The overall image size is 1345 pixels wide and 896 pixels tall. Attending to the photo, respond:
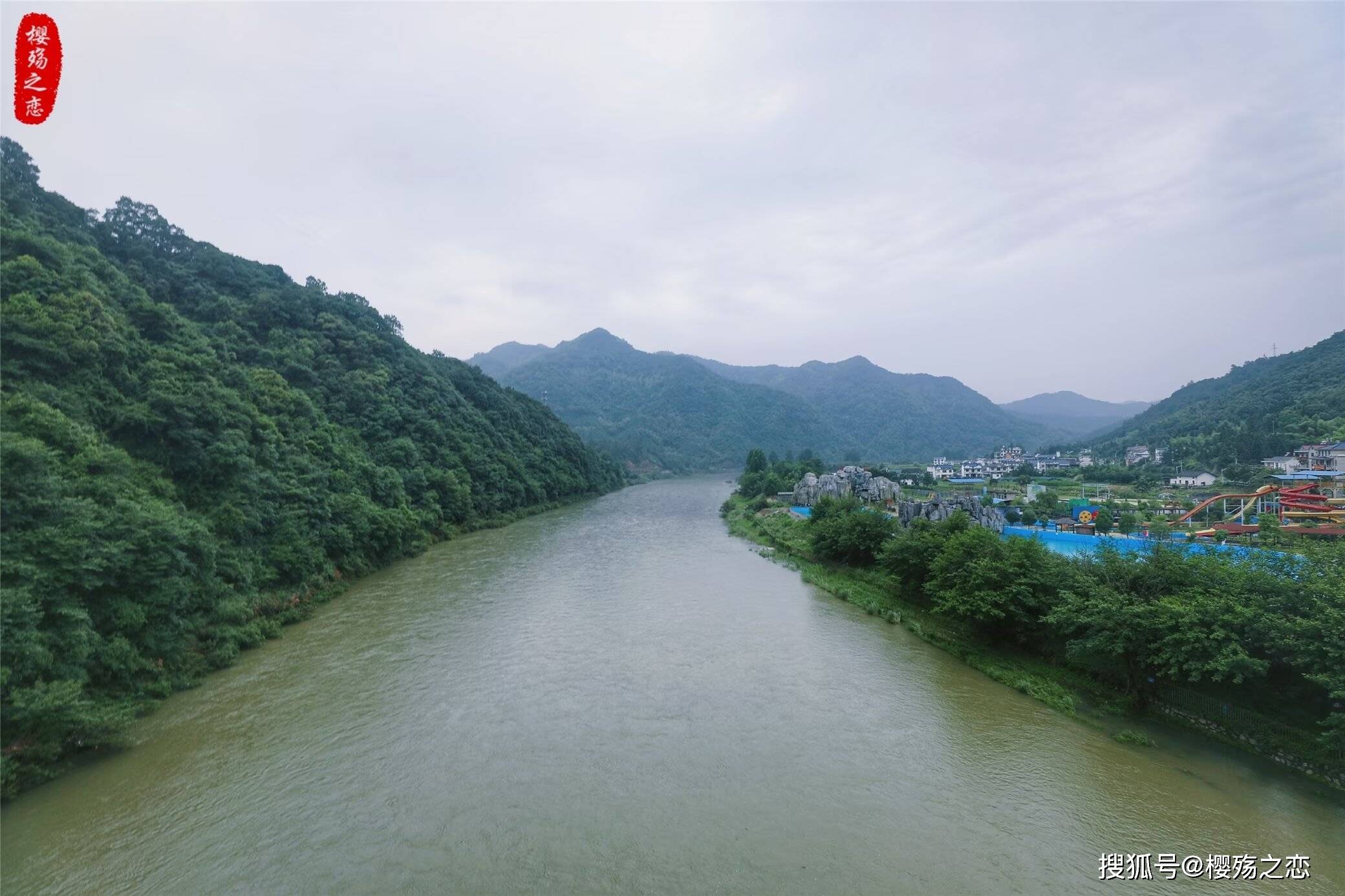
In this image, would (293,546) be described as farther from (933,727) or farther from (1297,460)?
(1297,460)

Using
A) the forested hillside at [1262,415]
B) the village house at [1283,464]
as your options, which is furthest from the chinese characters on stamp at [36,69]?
the forested hillside at [1262,415]

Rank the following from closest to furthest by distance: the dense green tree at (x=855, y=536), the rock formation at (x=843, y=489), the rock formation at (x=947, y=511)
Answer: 1. the dense green tree at (x=855, y=536)
2. the rock formation at (x=947, y=511)
3. the rock formation at (x=843, y=489)

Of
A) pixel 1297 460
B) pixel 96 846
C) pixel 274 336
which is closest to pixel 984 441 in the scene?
pixel 1297 460

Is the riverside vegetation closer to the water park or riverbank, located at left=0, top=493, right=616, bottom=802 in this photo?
the water park

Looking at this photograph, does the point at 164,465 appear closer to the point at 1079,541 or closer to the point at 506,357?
the point at 1079,541

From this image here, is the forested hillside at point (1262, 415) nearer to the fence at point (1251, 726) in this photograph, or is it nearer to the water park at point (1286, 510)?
the water park at point (1286, 510)

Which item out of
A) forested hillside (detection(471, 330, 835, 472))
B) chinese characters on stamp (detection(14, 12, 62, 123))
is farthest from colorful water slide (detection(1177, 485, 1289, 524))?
forested hillside (detection(471, 330, 835, 472))

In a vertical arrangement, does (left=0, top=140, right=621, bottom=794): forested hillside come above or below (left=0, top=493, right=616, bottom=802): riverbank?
above
